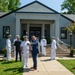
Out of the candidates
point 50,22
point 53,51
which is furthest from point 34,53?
point 50,22

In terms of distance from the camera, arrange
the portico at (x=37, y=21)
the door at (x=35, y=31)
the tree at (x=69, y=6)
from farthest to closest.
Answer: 1. the tree at (x=69, y=6)
2. the door at (x=35, y=31)
3. the portico at (x=37, y=21)

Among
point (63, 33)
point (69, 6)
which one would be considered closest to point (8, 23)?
point (63, 33)

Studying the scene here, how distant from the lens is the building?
2592 cm

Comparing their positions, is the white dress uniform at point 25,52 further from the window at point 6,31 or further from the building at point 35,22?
the window at point 6,31

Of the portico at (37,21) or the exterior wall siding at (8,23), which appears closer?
the portico at (37,21)

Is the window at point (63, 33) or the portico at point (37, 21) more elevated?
the portico at point (37, 21)

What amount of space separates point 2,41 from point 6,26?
2.01 meters

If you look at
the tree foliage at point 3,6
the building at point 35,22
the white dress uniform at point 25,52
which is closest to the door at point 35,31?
the building at point 35,22

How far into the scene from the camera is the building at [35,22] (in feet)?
85.0

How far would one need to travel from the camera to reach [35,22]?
28.7 m

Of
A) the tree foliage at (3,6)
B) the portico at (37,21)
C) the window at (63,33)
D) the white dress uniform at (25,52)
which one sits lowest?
the white dress uniform at (25,52)

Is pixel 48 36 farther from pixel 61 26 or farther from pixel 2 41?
pixel 2 41

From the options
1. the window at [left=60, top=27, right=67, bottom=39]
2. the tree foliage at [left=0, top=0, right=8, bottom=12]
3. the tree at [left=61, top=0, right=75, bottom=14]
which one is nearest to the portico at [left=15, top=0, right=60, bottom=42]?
the window at [left=60, top=27, right=67, bottom=39]

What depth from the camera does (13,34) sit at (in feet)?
95.6
